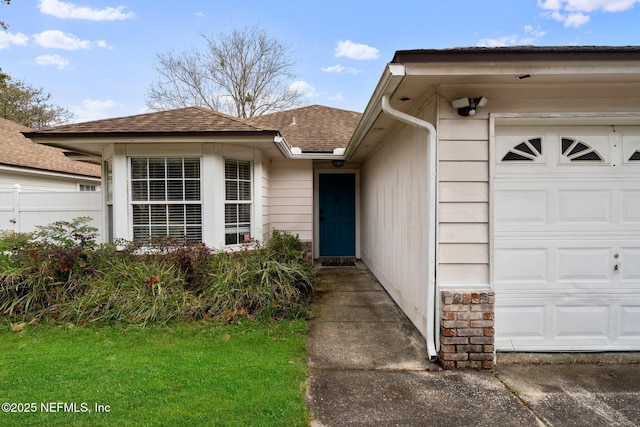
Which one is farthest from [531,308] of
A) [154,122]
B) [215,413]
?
[154,122]

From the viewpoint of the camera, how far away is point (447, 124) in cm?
294

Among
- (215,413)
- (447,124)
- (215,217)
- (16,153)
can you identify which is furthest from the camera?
(16,153)

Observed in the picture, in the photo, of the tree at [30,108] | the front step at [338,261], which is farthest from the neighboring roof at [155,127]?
the tree at [30,108]

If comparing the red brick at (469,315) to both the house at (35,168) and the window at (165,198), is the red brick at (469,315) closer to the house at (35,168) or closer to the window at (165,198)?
the window at (165,198)

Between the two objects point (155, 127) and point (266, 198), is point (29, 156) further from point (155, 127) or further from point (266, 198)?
point (266, 198)

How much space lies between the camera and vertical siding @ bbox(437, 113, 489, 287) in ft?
9.64

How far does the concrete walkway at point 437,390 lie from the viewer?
2.21m

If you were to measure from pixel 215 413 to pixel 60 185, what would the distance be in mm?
10932

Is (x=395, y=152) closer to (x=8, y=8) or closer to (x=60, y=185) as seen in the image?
(x=8, y=8)

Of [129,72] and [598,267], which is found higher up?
[129,72]

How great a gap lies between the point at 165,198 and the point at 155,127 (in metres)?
1.11

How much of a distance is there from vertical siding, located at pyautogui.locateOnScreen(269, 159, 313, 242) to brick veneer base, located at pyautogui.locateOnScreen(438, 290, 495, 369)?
4.56 metres

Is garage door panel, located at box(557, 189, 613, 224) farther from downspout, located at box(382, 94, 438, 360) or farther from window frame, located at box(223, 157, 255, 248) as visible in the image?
window frame, located at box(223, 157, 255, 248)

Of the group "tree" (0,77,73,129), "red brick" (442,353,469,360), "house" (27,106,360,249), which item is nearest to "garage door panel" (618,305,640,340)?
"red brick" (442,353,469,360)
